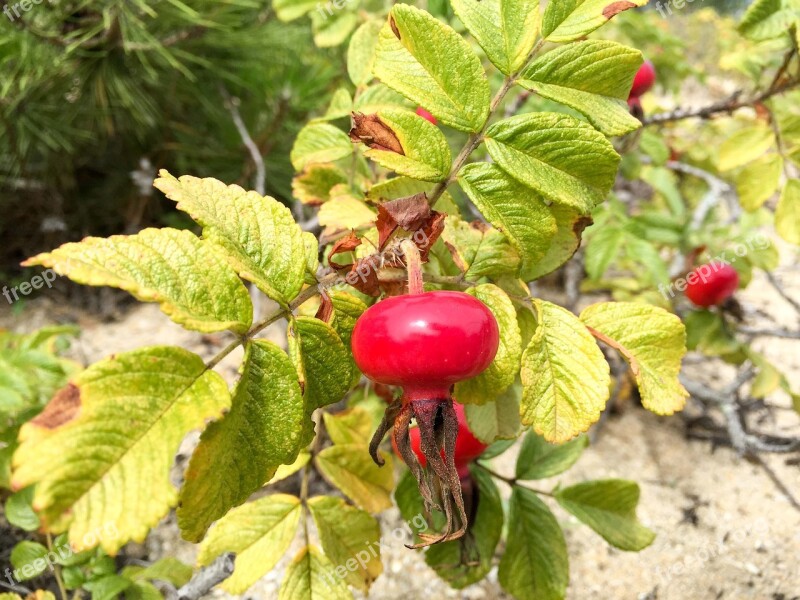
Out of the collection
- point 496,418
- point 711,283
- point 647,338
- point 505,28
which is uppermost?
point 505,28

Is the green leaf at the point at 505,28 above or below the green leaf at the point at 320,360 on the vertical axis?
above

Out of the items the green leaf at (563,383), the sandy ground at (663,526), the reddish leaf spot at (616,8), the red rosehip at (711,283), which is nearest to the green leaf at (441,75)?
the reddish leaf spot at (616,8)

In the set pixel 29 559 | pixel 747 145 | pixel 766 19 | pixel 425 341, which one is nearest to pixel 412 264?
pixel 425 341

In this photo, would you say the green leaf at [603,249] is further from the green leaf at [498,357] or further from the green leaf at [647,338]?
the green leaf at [498,357]

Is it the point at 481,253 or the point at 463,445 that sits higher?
the point at 481,253

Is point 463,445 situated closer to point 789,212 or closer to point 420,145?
point 420,145

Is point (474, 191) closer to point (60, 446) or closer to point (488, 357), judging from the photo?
point (488, 357)

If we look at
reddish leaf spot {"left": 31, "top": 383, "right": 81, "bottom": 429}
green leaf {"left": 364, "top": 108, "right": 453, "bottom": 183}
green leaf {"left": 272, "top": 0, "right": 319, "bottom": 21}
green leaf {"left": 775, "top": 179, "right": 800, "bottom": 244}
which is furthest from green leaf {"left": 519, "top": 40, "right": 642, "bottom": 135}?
green leaf {"left": 272, "top": 0, "right": 319, "bottom": 21}
